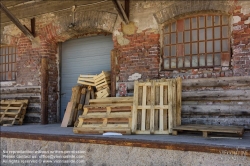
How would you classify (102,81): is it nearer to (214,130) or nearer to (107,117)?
(107,117)

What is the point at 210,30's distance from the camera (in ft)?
21.8

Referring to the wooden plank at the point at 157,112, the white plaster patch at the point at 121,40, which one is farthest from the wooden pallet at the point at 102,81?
the wooden plank at the point at 157,112

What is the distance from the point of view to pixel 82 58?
29.1 feet

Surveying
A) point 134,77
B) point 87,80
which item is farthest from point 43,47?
point 134,77

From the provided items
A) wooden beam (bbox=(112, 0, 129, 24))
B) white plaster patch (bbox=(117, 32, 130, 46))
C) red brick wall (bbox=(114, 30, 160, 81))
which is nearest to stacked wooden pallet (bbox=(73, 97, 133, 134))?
red brick wall (bbox=(114, 30, 160, 81))

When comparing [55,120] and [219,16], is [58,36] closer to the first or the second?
[55,120]

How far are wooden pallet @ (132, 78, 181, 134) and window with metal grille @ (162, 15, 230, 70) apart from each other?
99cm

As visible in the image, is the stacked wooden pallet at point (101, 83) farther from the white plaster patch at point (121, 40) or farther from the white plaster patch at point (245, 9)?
the white plaster patch at point (245, 9)

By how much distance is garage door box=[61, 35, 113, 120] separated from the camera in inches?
334

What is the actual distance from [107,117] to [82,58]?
11.0 ft

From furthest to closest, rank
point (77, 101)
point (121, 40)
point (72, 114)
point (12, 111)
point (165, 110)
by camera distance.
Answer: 1. point (12, 111)
2. point (77, 101)
3. point (72, 114)
4. point (121, 40)
5. point (165, 110)

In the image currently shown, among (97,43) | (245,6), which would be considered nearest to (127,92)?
(97,43)

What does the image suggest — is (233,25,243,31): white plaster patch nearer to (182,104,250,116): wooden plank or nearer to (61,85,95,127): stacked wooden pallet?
(182,104,250,116): wooden plank

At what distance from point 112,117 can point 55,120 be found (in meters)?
3.63
